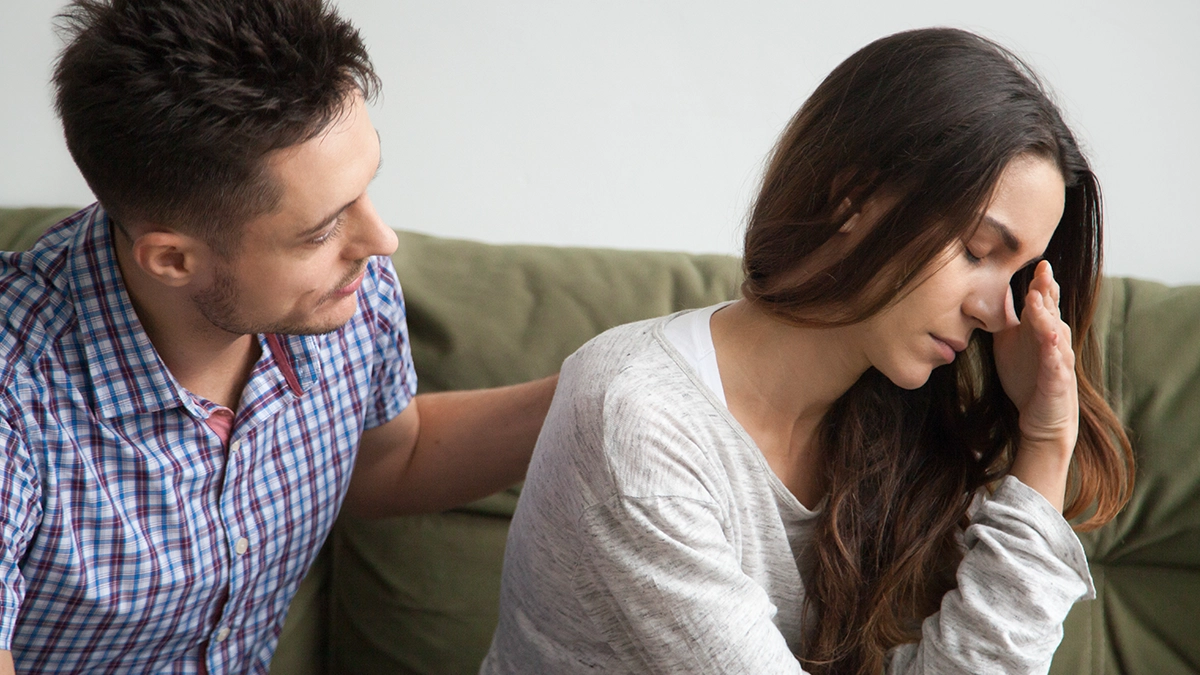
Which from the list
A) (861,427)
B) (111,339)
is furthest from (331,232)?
(861,427)

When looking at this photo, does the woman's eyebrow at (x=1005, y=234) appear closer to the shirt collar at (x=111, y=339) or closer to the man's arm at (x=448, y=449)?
the man's arm at (x=448, y=449)

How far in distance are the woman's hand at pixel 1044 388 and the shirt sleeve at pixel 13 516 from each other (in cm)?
101

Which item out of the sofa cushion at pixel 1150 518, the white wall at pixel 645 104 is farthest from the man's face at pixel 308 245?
the sofa cushion at pixel 1150 518

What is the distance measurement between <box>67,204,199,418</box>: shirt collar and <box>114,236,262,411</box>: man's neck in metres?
0.02

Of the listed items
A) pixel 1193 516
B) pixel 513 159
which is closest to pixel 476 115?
pixel 513 159

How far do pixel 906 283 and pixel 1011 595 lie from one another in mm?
342

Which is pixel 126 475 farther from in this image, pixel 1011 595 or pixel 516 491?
pixel 1011 595

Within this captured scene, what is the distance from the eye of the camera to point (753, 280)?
1017mm

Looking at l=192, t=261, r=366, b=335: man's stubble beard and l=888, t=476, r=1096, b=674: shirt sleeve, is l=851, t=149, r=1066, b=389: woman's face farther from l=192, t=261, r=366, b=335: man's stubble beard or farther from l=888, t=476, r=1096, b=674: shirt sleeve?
l=192, t=261, r=366, b=335: man's stubble beard

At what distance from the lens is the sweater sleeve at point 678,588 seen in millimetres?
894

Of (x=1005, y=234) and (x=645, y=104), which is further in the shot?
(x=645, y=104)

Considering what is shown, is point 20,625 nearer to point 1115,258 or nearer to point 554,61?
point 554,61

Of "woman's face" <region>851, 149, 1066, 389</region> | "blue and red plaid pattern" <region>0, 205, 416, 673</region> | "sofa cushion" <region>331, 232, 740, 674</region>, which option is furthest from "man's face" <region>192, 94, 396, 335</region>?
"woman's face" <region>851, 149, 1066, 389</region>

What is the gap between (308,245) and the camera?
3.26ft
